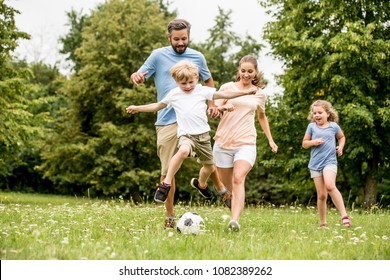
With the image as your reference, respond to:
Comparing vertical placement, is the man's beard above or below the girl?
above

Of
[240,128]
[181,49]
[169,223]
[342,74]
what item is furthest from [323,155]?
→ [342,74]

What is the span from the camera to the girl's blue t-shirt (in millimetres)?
8117

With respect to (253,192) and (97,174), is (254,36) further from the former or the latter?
(97,174)

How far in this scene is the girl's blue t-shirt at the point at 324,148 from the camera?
26.6 feet

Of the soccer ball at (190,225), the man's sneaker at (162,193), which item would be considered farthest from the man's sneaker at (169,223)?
the man's sneaker at (162,193)

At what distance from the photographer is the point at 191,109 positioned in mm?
6793

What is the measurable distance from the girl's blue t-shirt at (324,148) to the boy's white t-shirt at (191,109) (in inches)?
85.5

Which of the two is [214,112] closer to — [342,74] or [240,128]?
[240,128]

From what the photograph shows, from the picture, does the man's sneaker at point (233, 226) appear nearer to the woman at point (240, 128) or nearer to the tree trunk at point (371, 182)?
the woman at point (240, 128)

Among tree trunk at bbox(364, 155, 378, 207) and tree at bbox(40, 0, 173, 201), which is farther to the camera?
tree at bbox(40, 0, 173, 201)

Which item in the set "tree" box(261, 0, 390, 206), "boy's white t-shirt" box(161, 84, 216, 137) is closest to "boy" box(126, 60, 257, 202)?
"boy's white t-shirt" box(161, 84, 216, 137)

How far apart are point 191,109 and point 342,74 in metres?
13.8

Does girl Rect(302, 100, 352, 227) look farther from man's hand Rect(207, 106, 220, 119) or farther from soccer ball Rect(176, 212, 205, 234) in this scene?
soccer ball Rect(176, 212, 205, 234)

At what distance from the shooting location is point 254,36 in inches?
1435
